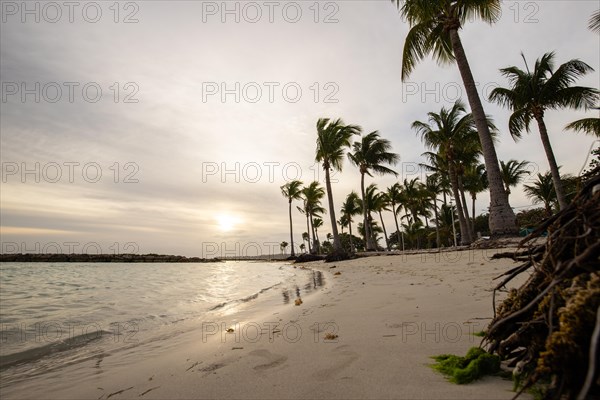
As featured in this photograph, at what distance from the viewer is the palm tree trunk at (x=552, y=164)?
46.4 ft

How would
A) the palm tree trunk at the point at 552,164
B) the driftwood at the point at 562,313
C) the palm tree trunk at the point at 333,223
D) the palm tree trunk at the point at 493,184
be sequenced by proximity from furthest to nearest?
the palm tree trunk at the point at 333,223, the palm tree trunk at the point at 552,164, the palm tree trunk at the point at 493,184, the driftwood at the point at 562,313

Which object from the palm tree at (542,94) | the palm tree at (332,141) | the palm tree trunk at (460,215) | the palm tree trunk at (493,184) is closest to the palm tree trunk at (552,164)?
the palm tree at (542,94)

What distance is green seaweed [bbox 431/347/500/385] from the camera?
5.41 ft

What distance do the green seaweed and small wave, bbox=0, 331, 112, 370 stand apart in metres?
4.44

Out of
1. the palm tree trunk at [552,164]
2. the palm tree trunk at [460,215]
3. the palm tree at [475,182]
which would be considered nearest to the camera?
the palm tree trunk at [552,164]

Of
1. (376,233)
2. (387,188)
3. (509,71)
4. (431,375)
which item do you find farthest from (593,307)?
(376,233)

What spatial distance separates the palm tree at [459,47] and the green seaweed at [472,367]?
365 inches

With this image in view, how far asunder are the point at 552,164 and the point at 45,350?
18.7m

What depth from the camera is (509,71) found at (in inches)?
656

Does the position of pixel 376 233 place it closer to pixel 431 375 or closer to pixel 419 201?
pixel 419 201

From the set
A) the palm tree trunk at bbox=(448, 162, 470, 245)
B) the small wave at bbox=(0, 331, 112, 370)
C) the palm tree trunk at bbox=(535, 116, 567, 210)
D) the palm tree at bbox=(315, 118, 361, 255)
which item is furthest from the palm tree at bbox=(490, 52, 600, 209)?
the small wave at bbox=(0, 331, 112, 370)

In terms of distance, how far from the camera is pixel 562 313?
1187mm

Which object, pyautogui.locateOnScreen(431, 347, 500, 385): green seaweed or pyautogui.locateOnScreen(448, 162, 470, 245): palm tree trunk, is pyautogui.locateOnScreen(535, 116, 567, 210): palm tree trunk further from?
pyautogui.locateOnScreen(431, 347, 500, 385): green seaweed

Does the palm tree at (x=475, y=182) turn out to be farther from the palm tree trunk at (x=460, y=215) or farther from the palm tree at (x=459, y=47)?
the palm tree at (x=459, y=47)
